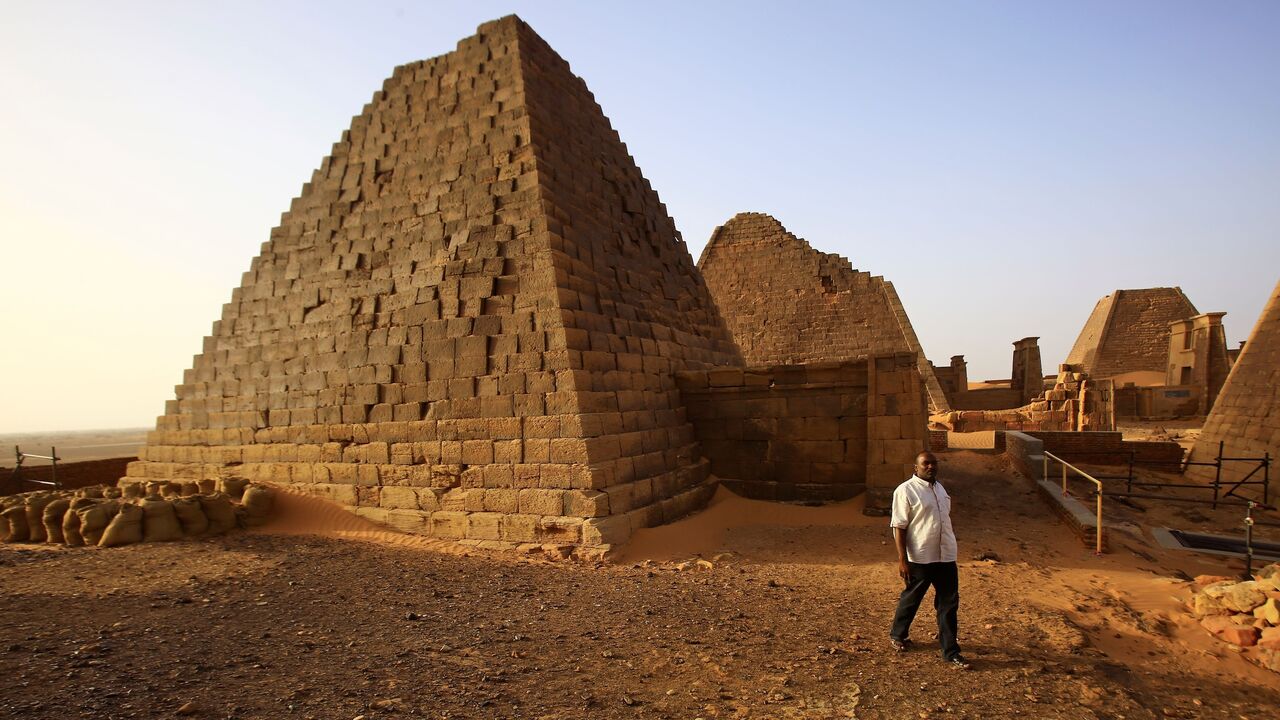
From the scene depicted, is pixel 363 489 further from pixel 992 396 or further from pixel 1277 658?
pixel 992 396

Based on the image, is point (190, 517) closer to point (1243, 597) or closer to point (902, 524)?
point (902, 524)

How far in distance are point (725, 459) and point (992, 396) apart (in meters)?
23.2

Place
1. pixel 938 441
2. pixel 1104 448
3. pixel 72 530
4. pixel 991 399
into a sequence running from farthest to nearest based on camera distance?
pixel 991 399 → pixel 938 441 → pixel 1104 448 → pixel 72 530

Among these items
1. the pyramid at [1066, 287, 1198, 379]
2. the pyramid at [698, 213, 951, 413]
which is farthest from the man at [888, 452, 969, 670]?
the pyramid at [1066, 287, 1198, 379]

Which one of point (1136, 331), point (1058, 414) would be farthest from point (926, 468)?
point (1136, 331)

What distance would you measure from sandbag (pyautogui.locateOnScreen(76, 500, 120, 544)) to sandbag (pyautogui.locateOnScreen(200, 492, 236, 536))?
1065 mm

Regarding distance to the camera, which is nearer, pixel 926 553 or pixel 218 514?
pixel 926 553

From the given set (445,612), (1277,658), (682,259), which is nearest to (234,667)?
(445,612)

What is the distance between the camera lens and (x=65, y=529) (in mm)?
7969

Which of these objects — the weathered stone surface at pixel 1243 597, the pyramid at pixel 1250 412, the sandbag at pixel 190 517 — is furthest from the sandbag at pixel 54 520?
the pyramid at pixel 1250 412

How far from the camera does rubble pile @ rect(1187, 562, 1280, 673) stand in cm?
441

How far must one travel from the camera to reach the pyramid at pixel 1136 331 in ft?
98.6

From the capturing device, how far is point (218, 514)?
8250mm

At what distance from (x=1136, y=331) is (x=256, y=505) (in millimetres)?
37535
